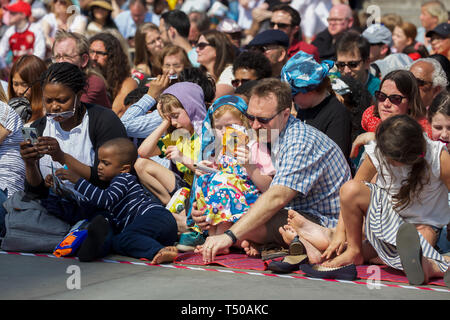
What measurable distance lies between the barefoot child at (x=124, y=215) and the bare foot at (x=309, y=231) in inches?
32.1

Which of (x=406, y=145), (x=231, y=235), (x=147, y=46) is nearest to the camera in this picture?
(x=406, y=145)

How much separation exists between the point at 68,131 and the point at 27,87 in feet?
4.18

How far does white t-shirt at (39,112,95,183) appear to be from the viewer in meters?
6.12

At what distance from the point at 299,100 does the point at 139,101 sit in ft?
5.06

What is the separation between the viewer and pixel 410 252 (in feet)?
15.2

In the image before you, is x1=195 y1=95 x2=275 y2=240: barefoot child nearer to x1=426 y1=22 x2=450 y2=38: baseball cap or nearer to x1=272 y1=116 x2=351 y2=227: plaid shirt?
x1=272 y1=116 x2=351 y2=227: plaid shirt

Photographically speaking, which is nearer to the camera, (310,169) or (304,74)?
(310,169)

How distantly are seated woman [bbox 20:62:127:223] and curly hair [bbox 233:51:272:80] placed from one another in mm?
1373

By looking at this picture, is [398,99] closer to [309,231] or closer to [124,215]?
[309,231]

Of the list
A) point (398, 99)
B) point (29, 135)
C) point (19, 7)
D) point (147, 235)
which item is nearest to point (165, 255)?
point (147, 235)

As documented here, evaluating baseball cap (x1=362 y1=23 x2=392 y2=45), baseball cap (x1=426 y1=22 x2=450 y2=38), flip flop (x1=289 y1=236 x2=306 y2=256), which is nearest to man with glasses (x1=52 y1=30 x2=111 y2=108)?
flip flop (x1=289 y1=236 x2=306 y2=256)

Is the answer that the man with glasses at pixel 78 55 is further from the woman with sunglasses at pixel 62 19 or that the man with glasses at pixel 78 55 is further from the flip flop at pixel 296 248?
the woman with sunglasses at pixel 62 19

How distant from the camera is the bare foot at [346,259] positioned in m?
5.04
